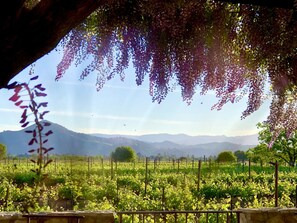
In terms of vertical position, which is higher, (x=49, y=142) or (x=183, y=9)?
(x=183, y=9)

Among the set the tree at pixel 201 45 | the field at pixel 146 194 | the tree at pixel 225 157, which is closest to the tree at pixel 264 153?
the tree at pixel 225 157

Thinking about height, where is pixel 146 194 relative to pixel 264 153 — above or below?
below

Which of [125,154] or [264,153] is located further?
[125,154]

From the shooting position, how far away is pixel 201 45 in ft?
6.48

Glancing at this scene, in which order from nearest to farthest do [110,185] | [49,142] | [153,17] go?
[49,142]
[153,17]
[110,185]

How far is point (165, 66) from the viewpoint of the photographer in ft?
6.58

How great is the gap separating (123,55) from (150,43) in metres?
0.17

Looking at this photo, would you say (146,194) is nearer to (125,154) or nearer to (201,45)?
(201,45)

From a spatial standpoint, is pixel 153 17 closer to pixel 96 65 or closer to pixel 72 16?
pixel 96 65

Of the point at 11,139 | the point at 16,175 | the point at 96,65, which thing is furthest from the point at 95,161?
the point at 11,139

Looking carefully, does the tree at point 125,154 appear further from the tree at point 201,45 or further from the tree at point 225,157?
the tree at point 201,45

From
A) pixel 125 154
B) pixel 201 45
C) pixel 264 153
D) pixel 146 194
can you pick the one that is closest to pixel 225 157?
pixel 264 153

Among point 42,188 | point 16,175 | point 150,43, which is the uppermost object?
point 150,43

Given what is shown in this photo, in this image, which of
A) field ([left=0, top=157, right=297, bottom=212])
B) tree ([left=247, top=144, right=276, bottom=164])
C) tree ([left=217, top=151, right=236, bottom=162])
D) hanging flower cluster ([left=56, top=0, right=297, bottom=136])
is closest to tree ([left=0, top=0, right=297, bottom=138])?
hanging flower cluster ([left=56, top=0, right=297, bottom=136])
